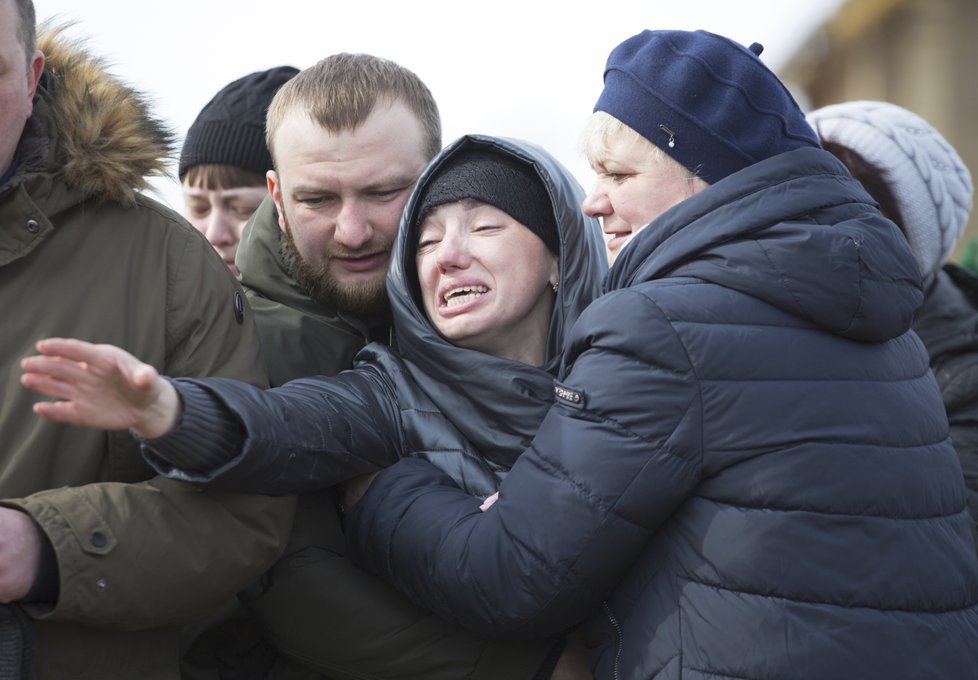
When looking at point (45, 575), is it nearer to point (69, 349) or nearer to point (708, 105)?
point (69, 349)

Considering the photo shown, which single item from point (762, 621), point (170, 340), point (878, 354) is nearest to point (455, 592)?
point (762, 621)

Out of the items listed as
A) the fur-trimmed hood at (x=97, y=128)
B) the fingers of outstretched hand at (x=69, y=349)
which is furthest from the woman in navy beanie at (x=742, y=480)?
the fur-trimmed hood at (x=97, y=128)

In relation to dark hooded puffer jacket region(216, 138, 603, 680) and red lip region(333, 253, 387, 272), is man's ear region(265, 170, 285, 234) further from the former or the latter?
dark hooded puffer jacket region(216, 138, 603, 680)

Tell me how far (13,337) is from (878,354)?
1559 millimetres

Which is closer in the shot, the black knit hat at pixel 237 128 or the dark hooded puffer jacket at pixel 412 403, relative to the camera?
the dark hooded puffer jacket at pixel 412 403

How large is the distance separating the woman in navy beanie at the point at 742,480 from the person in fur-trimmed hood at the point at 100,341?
1.35 ft

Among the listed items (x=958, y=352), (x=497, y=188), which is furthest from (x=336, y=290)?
(x=958, y=352)

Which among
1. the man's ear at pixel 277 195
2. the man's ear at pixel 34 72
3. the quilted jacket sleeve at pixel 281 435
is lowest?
the quilted jacket sleeve at pixel 281 435

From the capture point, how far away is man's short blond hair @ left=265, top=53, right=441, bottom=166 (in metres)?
2.89

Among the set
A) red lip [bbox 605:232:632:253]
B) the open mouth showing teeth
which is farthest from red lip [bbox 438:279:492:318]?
red lip [bbox 605:232:632:253]

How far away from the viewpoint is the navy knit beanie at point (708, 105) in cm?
240

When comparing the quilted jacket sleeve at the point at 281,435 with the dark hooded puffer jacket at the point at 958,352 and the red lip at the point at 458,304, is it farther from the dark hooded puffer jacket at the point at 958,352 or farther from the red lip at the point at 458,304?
the dark hooded puffer jacket at the point at 958,352

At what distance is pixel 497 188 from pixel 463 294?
26 centimetres

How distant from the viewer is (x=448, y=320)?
106 inches
